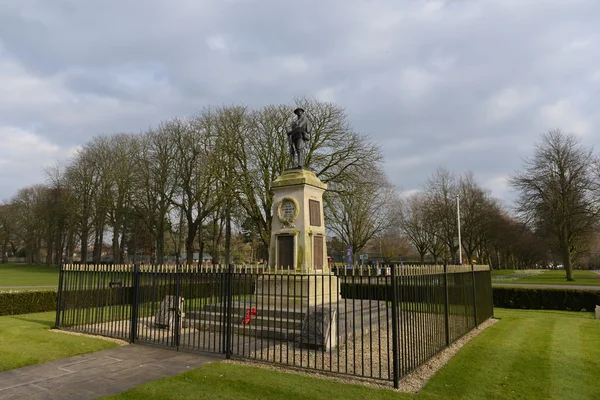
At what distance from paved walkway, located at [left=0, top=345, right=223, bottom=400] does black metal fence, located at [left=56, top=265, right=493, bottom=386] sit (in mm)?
645

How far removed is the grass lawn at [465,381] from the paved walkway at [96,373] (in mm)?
484

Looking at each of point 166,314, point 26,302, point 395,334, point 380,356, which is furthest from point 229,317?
point 26,302

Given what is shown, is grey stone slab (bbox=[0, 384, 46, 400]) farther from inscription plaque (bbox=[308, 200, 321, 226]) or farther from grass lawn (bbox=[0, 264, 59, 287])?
grass lawn (bbox=[0, 264, 59, 287])

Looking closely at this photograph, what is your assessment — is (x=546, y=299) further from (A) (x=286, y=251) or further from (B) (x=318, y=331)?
(B) (x=318, y=331)

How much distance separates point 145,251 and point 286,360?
52.5m

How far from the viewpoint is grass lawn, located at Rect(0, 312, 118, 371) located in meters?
7.27

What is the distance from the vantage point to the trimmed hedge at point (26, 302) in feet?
44.0

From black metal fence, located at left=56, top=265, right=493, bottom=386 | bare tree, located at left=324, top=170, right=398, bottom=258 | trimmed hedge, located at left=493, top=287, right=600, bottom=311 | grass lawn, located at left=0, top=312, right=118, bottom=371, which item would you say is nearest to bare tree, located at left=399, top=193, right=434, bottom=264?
bare tree, located at left=324, top=170, right=398, bottom=258

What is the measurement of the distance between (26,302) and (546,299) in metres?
21.6

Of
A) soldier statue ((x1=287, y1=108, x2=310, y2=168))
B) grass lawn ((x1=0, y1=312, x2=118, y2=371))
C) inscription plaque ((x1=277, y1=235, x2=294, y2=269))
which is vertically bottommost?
grass lawn ((x1=0, y1=312, x2=118, y2=371))

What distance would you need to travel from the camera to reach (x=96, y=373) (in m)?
6.48

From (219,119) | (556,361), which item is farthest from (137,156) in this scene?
(556,361)

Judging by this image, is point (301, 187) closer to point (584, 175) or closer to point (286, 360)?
point (286, 360)

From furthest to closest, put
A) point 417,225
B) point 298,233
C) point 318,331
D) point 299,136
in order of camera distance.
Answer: point 417,225 → point 299,136 → point 298,233 → point 318,331
